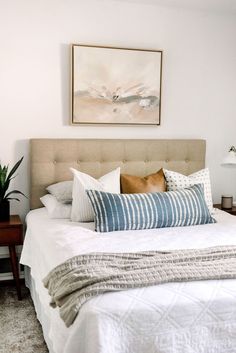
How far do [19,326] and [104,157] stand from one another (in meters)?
1.52

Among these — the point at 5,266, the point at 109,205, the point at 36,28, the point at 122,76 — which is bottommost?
the point at 5,266

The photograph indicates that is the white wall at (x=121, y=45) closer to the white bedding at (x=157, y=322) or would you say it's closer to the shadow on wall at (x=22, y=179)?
the shadow on wall at (x=22, y=179)

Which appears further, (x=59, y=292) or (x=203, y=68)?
(x=203, y=68)

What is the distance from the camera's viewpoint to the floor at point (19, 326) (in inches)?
102

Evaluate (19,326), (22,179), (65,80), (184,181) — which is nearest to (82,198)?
(22,179)

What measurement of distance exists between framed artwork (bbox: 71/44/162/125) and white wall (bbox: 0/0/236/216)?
0.08m

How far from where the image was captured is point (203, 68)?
13.0ft

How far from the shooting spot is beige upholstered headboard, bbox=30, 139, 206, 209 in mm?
3508

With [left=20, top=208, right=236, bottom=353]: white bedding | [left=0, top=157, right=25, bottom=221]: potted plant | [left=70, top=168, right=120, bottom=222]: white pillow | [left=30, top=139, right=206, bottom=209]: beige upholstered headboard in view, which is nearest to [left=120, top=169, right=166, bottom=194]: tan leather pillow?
[left=70, top=168, right=120, bottom=222]: white pillow

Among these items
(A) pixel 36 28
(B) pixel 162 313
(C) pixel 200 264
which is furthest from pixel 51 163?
(B) pixel 162 313

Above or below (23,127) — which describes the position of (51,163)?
below

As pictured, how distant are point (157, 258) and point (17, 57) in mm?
2141

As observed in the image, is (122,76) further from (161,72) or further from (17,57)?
(17,57)

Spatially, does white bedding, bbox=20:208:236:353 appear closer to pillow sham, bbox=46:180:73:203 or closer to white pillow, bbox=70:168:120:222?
white pillow, bbox=70:168:120:222
